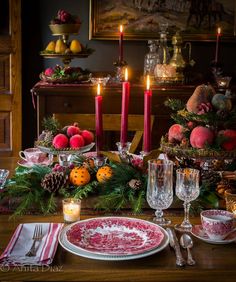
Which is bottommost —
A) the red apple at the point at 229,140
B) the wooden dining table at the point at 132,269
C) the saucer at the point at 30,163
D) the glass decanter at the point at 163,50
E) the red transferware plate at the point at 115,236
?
the wooden dining table at the point at 132,269

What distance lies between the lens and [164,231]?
1.37 m

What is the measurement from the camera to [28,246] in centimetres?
129

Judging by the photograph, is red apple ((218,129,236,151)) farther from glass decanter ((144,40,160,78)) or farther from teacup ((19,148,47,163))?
glass decanter ((144,40,160,78))

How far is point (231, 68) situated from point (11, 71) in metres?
1.60

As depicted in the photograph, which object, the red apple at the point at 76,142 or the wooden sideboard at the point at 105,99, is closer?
the red apple at the point at 76,142

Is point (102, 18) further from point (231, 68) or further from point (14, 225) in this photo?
point (14, 225)

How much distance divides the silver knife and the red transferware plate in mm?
28

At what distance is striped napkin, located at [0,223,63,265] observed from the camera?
1212 millimetres

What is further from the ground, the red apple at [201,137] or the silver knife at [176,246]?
the red apple at [201,137]

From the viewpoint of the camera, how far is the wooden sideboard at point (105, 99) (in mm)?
3361

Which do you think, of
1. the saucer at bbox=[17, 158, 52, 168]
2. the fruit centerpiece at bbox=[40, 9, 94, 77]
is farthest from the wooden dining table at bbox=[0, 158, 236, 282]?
the fruit centerpiece at bbox=[40, 9, 94, 77]

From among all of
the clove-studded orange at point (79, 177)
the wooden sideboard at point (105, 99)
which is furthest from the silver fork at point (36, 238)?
the wooden sideboard at point (105, 99)

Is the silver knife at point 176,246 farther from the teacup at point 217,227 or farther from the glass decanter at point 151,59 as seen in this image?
the glass decanter at point 151,59

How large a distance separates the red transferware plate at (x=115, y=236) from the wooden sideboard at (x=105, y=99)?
78.0 inches
